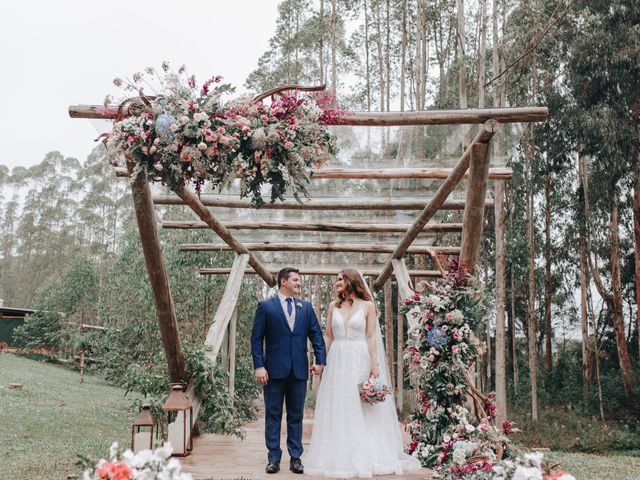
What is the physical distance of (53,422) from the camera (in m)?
11.5

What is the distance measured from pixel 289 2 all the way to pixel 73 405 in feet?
48.2

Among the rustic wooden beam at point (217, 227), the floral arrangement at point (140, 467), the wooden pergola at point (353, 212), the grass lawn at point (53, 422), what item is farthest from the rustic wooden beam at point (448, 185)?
the grass lawn at point (53, 422)

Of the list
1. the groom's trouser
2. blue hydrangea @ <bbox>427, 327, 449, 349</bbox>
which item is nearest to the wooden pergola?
blue hydrangea @ <bbox>427, 327, 449, 349</bbox>

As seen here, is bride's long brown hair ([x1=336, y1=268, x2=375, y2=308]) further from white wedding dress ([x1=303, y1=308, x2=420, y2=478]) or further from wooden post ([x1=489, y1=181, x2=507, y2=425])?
wooden post ([x1=489, y1=181, x2=507, y2=425])

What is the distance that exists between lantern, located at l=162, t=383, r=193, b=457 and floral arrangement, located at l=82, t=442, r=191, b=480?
3277 mm

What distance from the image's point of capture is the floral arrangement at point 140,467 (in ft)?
6.37

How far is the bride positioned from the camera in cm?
484

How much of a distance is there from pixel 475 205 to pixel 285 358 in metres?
→ 1.89

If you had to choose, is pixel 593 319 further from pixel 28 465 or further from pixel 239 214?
pixel 28 465

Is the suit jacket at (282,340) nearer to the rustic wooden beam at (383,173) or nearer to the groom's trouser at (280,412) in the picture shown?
the groom's trouser at (280,412)

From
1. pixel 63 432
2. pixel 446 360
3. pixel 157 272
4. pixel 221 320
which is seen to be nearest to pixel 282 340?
pixel 157 272

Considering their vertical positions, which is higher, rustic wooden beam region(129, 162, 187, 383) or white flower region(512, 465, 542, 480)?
rustic wooden beam region(129, 162, 187, 383)

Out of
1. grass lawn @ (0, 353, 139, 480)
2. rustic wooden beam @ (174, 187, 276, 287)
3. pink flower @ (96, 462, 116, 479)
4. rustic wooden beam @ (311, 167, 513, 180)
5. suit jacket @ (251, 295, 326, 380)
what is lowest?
grass lawn @ (0, 353, 139, 480)

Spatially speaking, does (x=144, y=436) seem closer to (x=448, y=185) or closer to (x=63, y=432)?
(x=448, y=185)
